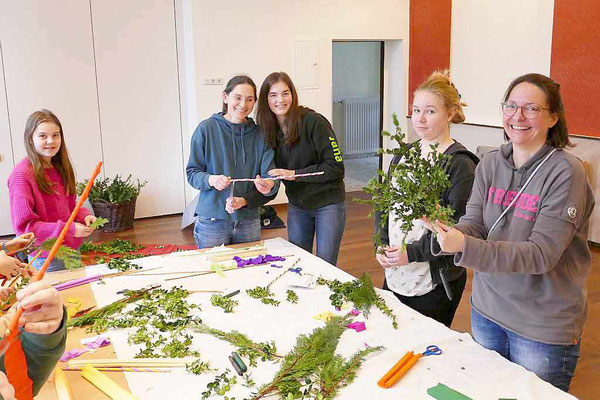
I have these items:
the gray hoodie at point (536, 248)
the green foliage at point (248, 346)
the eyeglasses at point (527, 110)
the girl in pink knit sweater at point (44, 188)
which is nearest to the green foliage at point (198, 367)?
the green foliage at point (248, 346)

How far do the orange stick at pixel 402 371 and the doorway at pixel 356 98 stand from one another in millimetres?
8106

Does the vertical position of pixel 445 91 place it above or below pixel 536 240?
above

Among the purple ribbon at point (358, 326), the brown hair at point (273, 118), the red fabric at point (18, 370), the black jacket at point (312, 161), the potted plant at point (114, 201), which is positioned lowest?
the potted plant at point (114, 201)

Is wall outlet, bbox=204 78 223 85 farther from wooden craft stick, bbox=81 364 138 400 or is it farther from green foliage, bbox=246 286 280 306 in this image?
wooden craft stick, bbox=81 364 138 400

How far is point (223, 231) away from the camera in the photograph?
10.5ft

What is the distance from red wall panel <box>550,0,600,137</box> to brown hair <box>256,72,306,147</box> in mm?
3562

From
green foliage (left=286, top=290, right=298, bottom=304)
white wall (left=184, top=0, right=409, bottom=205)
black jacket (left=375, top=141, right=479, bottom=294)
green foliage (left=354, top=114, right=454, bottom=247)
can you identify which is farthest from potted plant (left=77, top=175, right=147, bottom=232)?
green foliage (left=354, top=114, right=454, bottom=247)

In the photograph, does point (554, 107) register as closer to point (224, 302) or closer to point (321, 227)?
point (224, 302)

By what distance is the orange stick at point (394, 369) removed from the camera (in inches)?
66.9

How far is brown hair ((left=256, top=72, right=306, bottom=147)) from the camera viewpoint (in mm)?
3213

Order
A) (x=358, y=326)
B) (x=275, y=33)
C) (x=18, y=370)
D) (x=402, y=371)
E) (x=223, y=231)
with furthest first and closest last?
(x=275, y=33) → (x=223, y=231) → (x=358, y=326) → (x=402, y=371) → (x=18, y=370)

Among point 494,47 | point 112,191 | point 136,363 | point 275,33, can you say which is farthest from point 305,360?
point 494,47

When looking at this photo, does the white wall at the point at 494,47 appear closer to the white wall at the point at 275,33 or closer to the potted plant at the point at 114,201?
the white wall at the point at 275,33

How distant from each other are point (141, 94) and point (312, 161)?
3.73m
